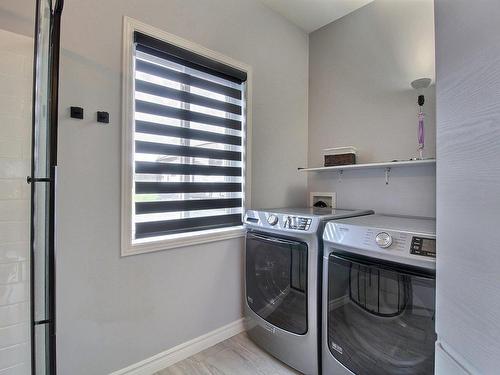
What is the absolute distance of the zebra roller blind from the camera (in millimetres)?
1567

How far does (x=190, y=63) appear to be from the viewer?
1750mm

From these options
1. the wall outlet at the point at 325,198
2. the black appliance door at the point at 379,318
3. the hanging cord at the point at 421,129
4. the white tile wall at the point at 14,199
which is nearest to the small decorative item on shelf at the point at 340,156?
the wall outlet at the point at 325,198

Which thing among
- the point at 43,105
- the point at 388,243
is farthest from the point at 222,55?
the point at 388,243

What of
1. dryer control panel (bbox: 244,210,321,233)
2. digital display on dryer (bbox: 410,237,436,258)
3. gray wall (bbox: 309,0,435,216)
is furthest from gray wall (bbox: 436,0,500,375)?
gray wall (bbox: 309,0,435,216)

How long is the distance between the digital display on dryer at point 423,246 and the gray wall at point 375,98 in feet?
2.94

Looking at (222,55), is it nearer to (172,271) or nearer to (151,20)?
(151,20)

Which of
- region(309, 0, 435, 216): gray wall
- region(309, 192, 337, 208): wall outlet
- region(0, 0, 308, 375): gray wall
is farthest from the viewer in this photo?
region(309, 192, 337, 208): wall outlet

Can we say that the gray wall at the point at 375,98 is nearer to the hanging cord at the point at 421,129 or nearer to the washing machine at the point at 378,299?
the hanging cord at the point at 421,129

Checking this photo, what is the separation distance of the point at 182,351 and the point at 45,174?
1447 millimetres

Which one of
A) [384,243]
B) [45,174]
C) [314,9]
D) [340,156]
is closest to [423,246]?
[384,243]

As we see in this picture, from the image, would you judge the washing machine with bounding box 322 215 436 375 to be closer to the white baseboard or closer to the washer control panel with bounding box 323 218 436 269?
the washer control panel with bounding box 323 218 436 269

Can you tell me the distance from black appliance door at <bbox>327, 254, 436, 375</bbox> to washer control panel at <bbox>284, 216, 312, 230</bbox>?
0.24 metres

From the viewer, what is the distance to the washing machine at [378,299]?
3.48 ft

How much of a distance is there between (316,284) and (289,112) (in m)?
1.61
